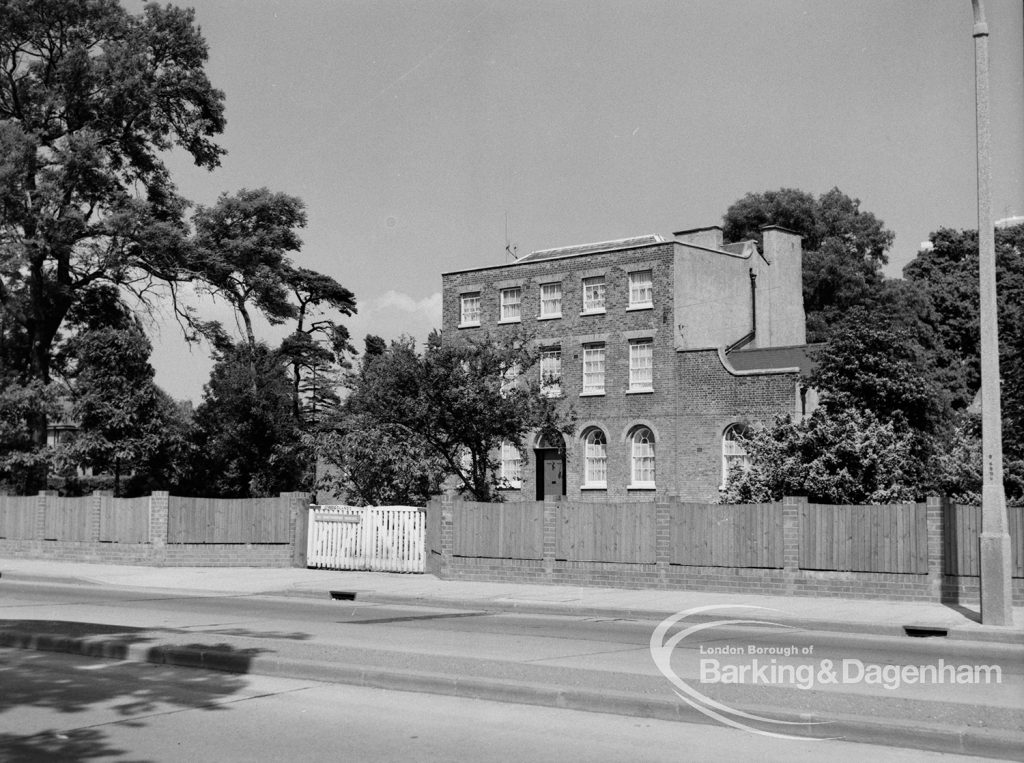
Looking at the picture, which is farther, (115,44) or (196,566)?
(115,44)

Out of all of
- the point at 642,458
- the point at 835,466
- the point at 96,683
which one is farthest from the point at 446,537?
the point at 642,458

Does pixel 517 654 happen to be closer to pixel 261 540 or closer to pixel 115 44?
pixel 261 540

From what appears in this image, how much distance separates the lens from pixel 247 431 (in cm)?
4722

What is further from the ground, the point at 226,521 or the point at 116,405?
the point at 116,405

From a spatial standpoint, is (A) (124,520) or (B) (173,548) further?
(A) (124,520)

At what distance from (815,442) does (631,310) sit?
15.1 m

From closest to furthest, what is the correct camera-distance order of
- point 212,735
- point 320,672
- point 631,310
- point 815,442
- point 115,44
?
point 212,735
point 320,672
point 815,442
point 115,44
point 631,310

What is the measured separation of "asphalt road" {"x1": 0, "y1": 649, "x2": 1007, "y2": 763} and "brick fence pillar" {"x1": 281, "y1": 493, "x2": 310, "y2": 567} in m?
19.0

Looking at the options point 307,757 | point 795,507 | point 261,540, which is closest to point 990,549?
point 795,507

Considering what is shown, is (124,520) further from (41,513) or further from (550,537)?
(550,537)

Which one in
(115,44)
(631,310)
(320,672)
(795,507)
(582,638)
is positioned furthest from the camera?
(631,310)

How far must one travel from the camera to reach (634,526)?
22906mm

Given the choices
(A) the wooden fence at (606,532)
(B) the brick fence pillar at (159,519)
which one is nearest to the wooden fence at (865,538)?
(A) the wooden fence at (606,532)

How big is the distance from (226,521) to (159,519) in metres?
1.90
